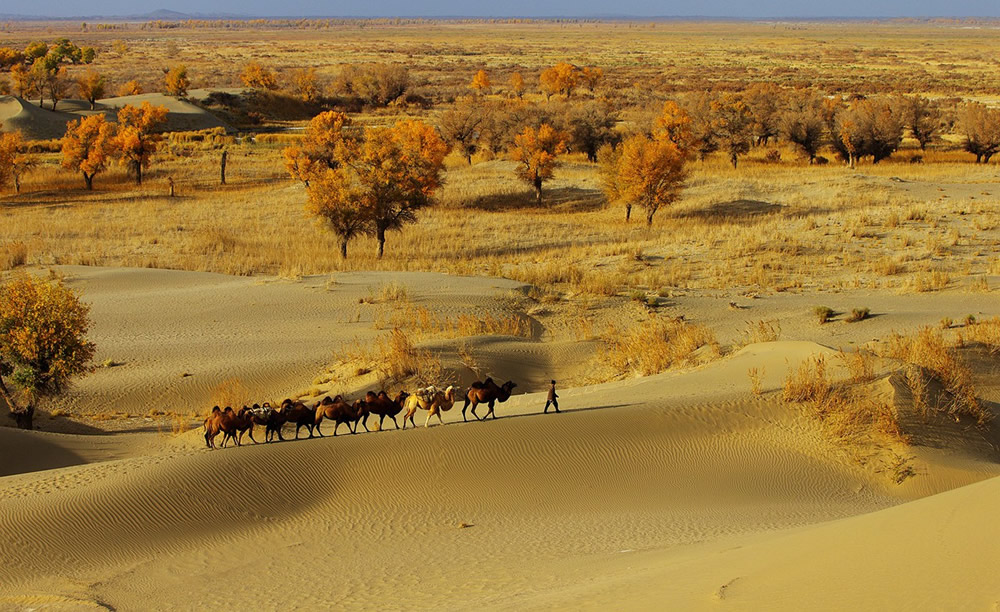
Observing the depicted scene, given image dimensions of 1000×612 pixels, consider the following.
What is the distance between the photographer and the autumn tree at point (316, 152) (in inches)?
1921

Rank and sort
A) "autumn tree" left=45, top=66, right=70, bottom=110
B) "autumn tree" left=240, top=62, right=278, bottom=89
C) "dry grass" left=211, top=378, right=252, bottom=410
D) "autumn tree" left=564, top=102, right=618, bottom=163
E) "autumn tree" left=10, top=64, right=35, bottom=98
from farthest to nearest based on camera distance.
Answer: "autumn tree" left=240, top=62, right=278, bottom=89 < "autumn tree" left=10, top=64, right=35, bottom=98 < "autumn tree" left=45, top=66, right=70, bottom=110 < "autumn tree" left=564, top=102, right=618, bottom=163 < "dry grass" left=211, top=378, right=252, bottom=410

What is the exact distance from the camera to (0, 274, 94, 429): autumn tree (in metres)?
14.6

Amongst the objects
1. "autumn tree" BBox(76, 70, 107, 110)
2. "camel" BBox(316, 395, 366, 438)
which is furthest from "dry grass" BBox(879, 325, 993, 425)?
"autumn tree" BBox(76, 70, 107, 110)

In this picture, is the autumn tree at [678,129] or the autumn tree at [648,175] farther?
the autumn tree at [678,129]

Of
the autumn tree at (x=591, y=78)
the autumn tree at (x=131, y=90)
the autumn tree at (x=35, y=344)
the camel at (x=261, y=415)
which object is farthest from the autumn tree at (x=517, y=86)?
the camel at (x=261, y=415)

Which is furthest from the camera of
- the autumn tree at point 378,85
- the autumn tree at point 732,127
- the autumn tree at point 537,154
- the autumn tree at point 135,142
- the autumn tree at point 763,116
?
the autumn tree at point 378,85

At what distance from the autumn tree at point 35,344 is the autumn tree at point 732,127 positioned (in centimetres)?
4550

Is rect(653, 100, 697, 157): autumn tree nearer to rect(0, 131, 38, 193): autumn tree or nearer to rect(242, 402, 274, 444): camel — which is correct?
rect(0, 131, 38, 193): autumn tree

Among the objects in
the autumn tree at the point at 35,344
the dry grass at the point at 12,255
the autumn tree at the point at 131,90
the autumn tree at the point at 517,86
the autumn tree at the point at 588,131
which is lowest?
the dry grass at the point at 12,255

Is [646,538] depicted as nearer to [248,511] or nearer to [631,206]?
[248,511]

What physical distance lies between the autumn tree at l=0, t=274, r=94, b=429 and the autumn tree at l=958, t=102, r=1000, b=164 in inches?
2055

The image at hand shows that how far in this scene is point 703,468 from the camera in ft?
36.1

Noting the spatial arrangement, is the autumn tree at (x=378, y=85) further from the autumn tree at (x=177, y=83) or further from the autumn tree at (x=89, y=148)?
the autumn tree at (x=89, y=148)

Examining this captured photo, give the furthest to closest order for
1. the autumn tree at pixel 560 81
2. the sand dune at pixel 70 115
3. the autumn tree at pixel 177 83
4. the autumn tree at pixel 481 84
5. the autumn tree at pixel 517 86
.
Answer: the autumn tree at pixel 517 86
the autumn tree at pixel 481 84
the autumn tree at pixel 560 81
the autumn tree at pixel 177 83
the sand dune at pixel 70 115
